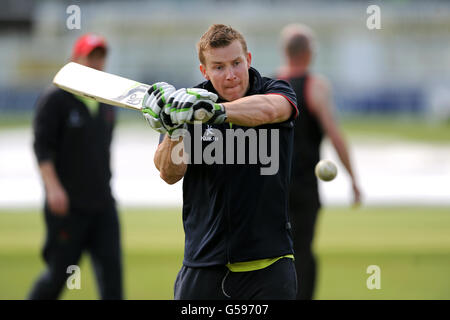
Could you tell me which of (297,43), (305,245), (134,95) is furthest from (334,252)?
(134,95)

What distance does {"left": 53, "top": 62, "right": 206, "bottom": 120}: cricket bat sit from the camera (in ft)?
11.6

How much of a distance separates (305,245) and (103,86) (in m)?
2.48

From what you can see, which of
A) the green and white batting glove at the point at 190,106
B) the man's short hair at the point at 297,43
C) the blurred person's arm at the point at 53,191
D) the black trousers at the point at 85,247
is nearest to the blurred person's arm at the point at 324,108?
the man's short hair at the point at 297,43

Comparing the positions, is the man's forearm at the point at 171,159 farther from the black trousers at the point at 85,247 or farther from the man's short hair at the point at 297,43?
the man's short hair at the point at 297,43

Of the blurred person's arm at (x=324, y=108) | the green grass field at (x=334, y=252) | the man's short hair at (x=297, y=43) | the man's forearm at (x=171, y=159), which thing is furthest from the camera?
the green grass field at (x=334, y=252)

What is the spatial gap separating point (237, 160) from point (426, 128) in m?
30.5

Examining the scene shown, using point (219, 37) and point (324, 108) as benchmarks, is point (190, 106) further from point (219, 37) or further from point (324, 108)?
point (324, 108)

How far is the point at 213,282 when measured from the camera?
336cm

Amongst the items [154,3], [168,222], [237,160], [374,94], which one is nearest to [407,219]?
[168,222]

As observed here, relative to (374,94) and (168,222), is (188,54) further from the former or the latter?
(168,222)

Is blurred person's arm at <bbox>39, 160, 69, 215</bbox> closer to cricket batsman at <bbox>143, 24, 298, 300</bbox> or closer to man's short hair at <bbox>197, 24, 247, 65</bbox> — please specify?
cricket batsman at <bbox>143, 24, 298, 300</bbox>

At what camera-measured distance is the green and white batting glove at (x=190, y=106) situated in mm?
2916

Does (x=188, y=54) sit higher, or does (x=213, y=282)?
(x=188, y=54)

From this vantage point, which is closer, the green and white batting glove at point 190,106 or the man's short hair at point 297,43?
the green and white batting glove at point 190,106
